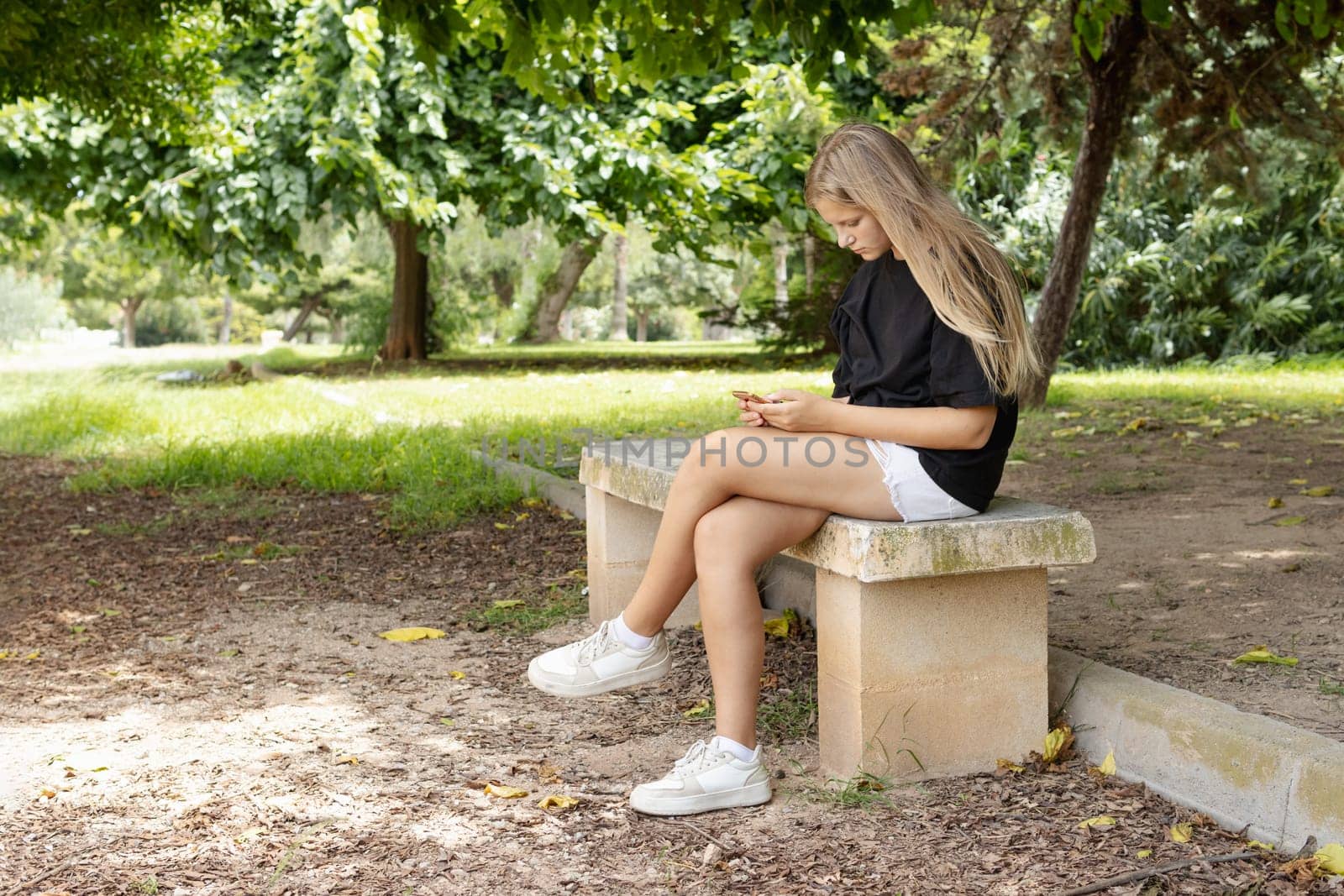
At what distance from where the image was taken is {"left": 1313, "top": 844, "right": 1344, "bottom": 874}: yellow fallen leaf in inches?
90.0

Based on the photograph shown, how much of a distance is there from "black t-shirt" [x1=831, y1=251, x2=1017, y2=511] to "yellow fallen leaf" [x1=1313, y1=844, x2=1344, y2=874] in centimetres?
97

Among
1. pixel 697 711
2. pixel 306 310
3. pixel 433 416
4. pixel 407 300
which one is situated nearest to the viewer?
pixel 697 711

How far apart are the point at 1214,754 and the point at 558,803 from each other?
4.60 ft

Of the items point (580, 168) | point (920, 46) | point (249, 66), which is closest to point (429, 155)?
point (580, 168)

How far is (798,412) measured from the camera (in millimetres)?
2887

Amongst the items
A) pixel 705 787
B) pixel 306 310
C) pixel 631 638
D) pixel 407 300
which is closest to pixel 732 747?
pixel 705 787

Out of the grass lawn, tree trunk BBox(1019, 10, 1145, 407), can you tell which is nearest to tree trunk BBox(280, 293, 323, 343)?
the grass lawn

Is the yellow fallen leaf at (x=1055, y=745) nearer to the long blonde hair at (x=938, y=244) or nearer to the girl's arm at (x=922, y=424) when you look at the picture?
the girl's arm at (x=922, y=424)

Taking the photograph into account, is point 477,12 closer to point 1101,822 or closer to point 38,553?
point 38,553

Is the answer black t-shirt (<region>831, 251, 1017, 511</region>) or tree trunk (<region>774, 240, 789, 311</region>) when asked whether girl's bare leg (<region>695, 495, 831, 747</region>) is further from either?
tree trunk (<region>774, 240, 789, 311</region>)

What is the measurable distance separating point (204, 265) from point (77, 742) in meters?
12.3

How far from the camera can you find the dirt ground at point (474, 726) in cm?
247

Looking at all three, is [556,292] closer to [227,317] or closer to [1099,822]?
[1099,822]

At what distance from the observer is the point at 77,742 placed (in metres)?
3.26
